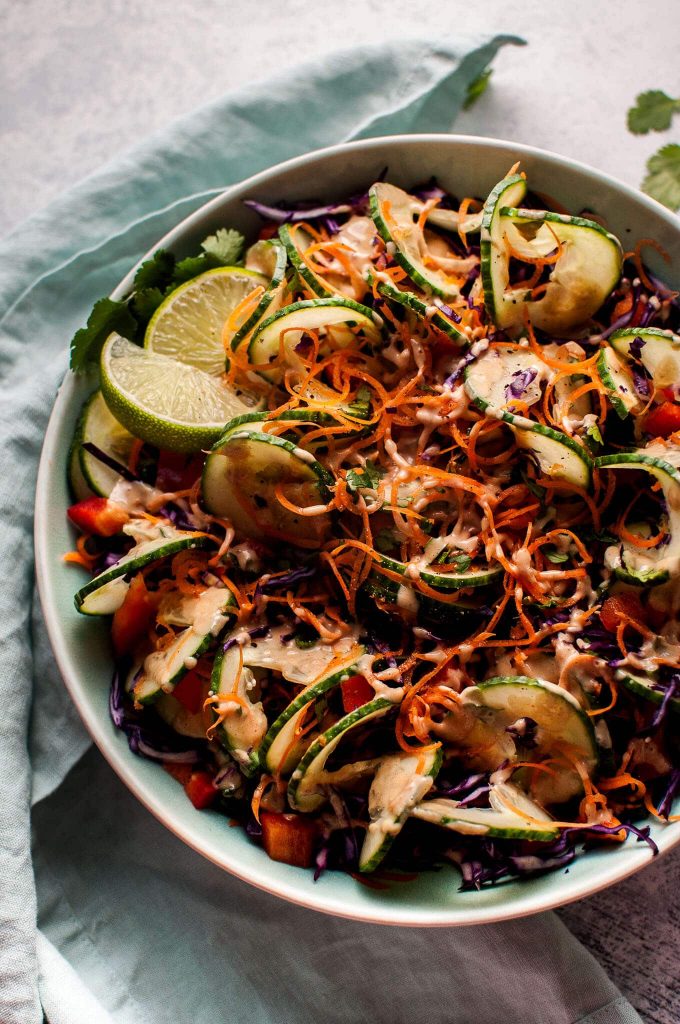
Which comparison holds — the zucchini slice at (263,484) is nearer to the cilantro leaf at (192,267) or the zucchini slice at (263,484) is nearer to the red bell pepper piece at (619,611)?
the cilantro leaf at (192,267)

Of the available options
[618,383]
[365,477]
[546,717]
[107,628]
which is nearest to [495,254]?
[618,383]

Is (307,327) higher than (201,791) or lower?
higher

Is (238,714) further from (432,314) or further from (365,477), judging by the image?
(432,314)

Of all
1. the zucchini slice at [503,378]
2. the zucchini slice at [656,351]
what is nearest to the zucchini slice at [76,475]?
the zucchini slice at [503,378]

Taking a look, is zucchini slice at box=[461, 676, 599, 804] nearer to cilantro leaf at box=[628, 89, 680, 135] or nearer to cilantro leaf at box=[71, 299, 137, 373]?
cilantro leaf at box=[71, 299, 137, 373]

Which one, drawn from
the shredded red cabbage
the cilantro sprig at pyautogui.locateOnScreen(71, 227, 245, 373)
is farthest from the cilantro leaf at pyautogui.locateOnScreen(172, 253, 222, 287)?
the shredded red cabbage

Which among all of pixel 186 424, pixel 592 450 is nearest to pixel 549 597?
pixel 592 450
